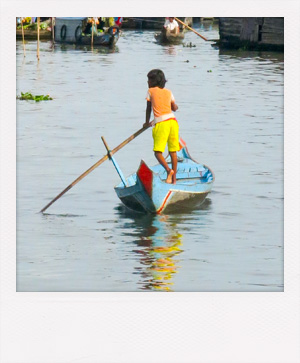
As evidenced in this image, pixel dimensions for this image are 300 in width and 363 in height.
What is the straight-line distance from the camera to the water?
801cm

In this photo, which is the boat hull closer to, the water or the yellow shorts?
the water

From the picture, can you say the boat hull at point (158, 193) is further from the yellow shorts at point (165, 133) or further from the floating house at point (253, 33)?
the floating house at point (253, 33)

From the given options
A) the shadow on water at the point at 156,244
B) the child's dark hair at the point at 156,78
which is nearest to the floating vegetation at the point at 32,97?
the shadow on water at the point at 156,244

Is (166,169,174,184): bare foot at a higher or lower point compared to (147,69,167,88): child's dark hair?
lower

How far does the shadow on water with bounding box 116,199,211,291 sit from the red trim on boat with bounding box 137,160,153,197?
344mm

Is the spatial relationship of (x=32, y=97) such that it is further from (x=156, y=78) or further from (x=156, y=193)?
(x=156, y=78)

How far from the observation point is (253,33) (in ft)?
92.7

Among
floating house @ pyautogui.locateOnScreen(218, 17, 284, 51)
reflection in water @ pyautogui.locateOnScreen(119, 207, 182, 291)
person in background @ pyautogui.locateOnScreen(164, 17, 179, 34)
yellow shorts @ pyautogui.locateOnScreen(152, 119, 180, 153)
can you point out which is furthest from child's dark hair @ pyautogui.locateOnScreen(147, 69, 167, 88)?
person in background @ pyautogui.locateOnScreen(164, 17, 179, 34)

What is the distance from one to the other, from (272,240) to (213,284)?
1503 millimetres

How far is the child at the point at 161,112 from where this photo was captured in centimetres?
927

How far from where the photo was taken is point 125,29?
43.3m
